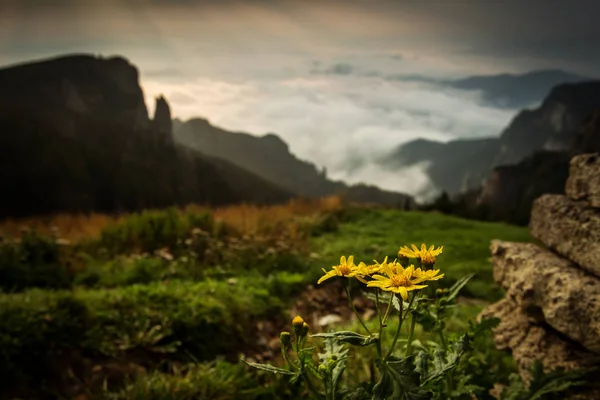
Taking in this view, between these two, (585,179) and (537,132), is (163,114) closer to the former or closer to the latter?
(585,179)

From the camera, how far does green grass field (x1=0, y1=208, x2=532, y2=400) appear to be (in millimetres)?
3357

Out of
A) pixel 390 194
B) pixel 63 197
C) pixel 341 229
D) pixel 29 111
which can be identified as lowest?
pixel 390 194

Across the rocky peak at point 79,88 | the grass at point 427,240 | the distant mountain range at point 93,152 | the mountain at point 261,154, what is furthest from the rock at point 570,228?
the mountain at point 261,154

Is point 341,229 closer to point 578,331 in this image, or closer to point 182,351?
point 182,351

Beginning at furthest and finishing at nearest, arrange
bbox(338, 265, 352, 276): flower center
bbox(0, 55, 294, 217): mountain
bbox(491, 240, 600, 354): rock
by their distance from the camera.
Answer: bbox(0, 55, 294, 217): mountain < bbox(491, 240, 600, 354): rock < bbox(338, 265, 352, 276): flower center

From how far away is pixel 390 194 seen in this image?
10688cm

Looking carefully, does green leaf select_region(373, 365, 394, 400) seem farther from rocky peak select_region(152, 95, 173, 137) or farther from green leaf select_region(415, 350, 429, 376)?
rocky peak select_region(152, 95, 173, 137)

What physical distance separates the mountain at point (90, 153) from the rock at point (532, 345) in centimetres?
2578

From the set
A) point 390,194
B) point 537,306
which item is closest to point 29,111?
point 537,306

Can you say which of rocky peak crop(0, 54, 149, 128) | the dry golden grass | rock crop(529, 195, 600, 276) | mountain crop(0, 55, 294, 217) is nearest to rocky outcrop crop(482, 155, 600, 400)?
rock crop(529, 195, 600, 276)

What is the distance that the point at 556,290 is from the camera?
2.51m

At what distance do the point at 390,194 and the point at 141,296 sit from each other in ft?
344

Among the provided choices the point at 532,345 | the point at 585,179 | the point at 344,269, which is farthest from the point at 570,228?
the point at 344,269

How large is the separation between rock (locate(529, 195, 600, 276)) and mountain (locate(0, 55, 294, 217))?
84.9 feet
